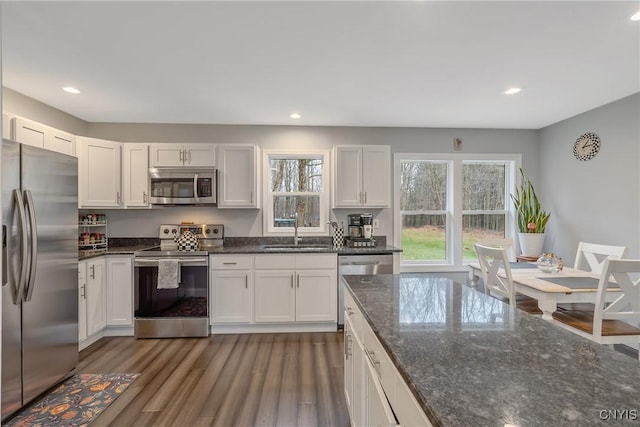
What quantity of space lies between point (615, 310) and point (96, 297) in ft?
14.8

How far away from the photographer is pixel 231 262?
3.30 metres

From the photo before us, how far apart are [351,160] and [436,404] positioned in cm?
326

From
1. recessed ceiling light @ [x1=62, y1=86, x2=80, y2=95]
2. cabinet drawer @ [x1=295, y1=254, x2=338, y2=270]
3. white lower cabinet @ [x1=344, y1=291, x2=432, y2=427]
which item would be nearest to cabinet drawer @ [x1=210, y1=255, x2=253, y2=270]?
cabinet drawer @ [x1=295, y1=254, x2=338, y2=270]

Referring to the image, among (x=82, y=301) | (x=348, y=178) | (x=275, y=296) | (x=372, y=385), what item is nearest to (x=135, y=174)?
(x=82, y=301)

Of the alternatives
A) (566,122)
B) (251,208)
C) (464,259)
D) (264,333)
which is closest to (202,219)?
(251,208)

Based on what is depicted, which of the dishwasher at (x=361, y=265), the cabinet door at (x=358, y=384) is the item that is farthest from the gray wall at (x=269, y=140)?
the cabinet door at (x=358, y=384)

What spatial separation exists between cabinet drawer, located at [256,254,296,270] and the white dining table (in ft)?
6.83

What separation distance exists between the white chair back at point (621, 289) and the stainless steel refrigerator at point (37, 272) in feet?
12.5

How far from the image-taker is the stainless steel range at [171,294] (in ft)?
10.4

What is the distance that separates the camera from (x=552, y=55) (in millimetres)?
2180

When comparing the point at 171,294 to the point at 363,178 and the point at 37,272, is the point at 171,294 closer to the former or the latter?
the point at 37,272

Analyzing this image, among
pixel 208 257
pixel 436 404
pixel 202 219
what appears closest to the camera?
pixel 436 404

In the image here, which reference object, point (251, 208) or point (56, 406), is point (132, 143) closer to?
point (251, 208)

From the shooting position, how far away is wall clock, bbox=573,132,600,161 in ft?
10.9
